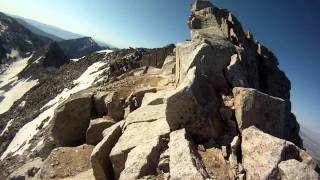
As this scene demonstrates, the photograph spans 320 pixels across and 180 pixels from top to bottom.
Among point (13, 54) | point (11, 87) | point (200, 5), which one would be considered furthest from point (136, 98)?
point (13, 54)

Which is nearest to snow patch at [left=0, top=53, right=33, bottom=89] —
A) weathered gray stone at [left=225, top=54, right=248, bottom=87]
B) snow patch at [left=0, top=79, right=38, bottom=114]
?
snow patch at [left=0, top=79, right=38, bottom=114]

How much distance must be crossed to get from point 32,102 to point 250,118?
214 ft

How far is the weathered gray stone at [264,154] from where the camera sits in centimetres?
1044

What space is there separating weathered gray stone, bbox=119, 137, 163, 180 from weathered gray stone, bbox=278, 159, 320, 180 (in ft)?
13.9

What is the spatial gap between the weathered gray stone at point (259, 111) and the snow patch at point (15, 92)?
85973 millimetres

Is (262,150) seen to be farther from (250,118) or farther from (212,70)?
(212,70)

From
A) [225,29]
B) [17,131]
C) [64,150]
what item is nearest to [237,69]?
[64,150]

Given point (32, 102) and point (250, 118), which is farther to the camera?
point (32, 102)

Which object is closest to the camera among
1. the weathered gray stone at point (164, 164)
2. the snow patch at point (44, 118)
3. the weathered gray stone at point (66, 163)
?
the weathered gray stone at point (164, 164)

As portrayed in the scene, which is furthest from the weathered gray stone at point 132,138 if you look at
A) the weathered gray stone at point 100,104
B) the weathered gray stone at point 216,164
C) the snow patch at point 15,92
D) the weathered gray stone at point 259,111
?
the snow patch at point 15,92

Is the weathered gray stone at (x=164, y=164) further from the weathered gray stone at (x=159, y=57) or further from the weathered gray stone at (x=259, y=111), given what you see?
the weathered gray stone at (x=159, y=57)

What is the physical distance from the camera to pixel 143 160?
480 inches

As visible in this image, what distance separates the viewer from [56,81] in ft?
263

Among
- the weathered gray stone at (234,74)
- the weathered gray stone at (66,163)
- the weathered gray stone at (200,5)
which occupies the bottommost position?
the weathered gray stone at (66,163)
